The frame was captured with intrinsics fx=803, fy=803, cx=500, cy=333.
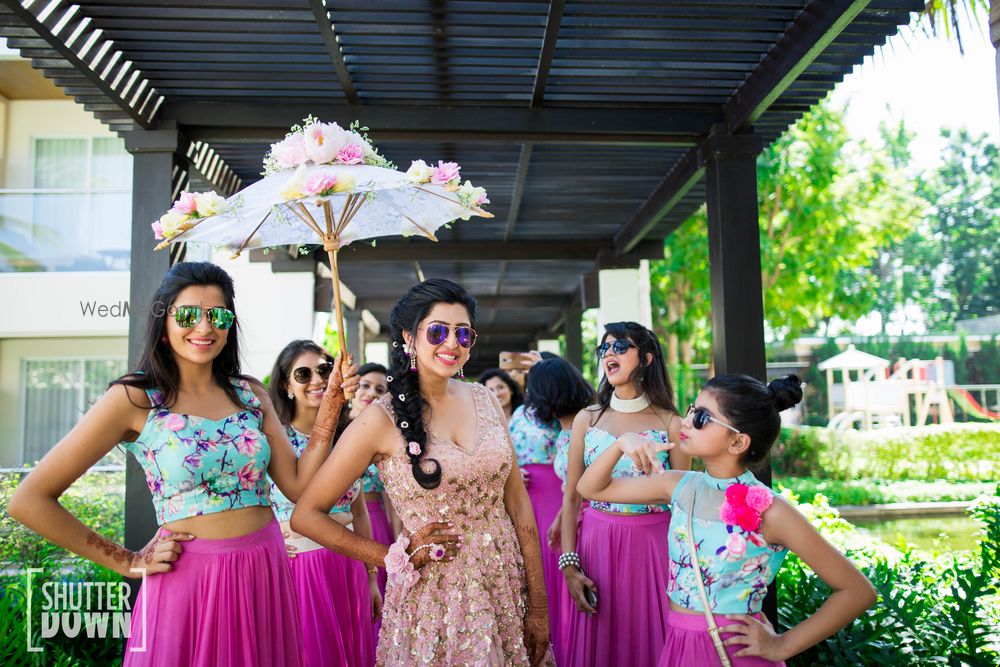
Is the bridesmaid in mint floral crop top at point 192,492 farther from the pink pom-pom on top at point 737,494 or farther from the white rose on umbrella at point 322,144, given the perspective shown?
the pink pom-pom on top at point 737,494

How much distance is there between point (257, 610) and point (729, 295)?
3.93 meters

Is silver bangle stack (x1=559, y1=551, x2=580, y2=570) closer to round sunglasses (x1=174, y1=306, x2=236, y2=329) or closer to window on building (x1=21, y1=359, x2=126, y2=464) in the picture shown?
round sunglasses (x1=174, y1=306, x2=236, y2=329)

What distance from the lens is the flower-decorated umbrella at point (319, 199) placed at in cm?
265

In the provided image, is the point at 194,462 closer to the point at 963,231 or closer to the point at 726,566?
the point at 726,566

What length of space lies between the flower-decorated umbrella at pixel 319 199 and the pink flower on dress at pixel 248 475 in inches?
19.4

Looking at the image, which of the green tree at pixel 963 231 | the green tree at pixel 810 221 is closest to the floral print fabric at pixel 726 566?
the green tree at pixel 810 221

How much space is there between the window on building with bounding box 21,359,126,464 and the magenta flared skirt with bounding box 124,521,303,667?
11012 millimetres

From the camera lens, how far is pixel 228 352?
9.25 feet

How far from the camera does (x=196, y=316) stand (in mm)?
2611

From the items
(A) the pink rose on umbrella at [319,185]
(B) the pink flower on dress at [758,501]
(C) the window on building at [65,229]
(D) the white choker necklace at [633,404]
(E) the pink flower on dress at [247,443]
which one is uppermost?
(C) the window on building at [65,229]

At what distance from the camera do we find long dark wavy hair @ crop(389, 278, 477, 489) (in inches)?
101

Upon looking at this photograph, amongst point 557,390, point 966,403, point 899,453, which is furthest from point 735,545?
point 966,403

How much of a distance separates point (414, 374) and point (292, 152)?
0.86 meters

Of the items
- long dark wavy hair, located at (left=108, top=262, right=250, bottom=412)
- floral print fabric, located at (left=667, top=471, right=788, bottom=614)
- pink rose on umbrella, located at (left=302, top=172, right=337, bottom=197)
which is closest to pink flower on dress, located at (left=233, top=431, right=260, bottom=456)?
long dark wavy hair, located at (left=108, top=262, right=250, bottom=412)
